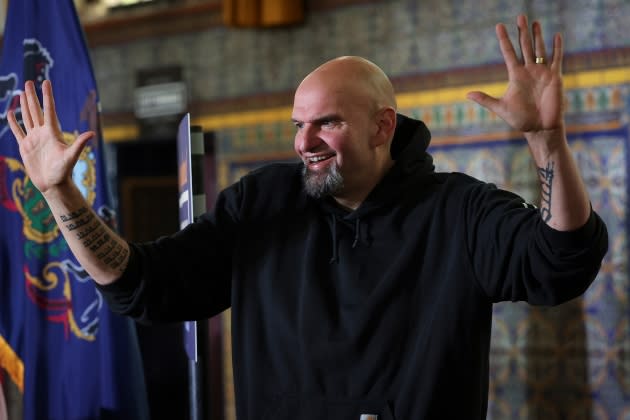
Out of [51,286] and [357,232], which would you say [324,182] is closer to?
[357,232]

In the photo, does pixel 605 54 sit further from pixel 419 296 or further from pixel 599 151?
pixel 419 296

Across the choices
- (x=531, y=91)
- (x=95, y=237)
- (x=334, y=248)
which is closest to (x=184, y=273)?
(x=95, y=237)

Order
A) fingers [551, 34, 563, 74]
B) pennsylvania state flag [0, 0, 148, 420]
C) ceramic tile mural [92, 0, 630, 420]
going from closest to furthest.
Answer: fingers [551, 34, 563, 74] → pennsylvania state flag [0, 0, 148, 420] → ceramic tile mural [92, 0, 630, 420]

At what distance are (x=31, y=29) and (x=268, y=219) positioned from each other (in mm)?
1537

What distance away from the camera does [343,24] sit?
4707 mm

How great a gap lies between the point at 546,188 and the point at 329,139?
2.04 ft

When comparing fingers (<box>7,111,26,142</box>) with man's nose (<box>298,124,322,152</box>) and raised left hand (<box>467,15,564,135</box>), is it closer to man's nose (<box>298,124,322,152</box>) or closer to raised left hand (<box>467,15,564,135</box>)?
man's nose (<box>298,124,322,152</box>)

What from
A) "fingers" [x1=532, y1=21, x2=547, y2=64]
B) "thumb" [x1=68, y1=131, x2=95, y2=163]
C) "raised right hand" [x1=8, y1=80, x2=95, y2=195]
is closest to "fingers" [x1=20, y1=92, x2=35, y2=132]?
"raised right hand" [x1=8, y1=80, x2=95, y2=195]

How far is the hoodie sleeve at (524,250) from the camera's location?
5.26 feet

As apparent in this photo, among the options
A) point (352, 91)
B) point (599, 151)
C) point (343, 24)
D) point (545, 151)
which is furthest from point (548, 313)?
point (545, 151)

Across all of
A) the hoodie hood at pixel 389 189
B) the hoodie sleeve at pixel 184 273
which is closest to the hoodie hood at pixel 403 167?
the hoodie hood at pixel 389 189

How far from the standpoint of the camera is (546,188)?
1.64 metres

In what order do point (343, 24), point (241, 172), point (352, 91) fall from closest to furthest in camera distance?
1. point (352, 91)
2. point (343, 24)
3. point (241, 172)

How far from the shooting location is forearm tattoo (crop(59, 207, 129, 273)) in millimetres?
1933
